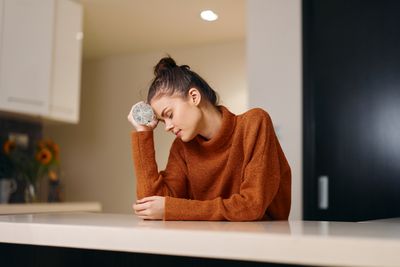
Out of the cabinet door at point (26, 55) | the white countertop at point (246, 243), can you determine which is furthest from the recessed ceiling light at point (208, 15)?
the white countertop at point (246, 243)

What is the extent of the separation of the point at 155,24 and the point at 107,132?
1.31 metres

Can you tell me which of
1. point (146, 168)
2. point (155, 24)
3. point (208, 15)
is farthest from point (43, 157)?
point (146, 168)

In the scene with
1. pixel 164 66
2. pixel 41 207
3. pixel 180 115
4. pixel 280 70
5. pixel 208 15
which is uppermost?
pixel 208 15

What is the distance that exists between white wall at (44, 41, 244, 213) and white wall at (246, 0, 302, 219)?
1.45 m

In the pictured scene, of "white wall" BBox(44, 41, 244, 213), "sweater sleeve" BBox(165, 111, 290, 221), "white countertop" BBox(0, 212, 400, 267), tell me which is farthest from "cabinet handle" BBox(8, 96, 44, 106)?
"white countertop" BBox(0, 212, 400, 267)

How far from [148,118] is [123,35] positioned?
Result: 3.00 meters

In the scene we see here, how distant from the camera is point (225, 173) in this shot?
1.16m

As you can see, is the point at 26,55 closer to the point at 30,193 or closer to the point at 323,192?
the point at 30,193

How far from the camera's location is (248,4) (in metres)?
2.83

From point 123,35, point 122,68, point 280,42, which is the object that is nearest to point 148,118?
point 280,42

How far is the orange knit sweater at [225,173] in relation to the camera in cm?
103

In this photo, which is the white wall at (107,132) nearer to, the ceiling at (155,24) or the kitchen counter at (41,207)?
the ceiling at (155,24)

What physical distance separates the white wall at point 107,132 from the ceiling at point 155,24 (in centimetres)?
17

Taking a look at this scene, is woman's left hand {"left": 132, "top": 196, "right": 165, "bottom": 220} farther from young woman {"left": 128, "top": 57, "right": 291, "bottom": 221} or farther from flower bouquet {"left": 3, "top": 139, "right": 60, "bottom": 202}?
flower bouquet {"left": 3, "top": 139, "right": 60, "bottom": 202}
